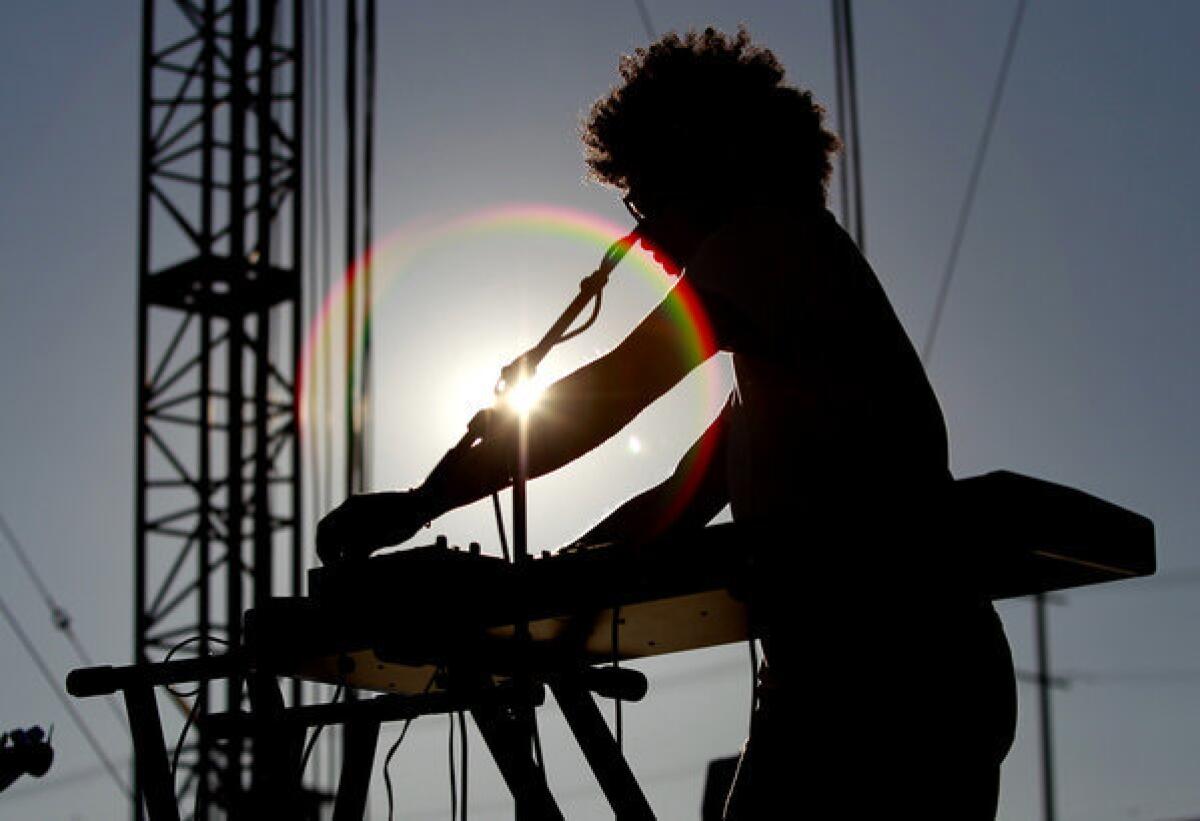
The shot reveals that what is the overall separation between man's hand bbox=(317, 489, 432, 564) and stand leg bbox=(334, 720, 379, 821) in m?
0.39

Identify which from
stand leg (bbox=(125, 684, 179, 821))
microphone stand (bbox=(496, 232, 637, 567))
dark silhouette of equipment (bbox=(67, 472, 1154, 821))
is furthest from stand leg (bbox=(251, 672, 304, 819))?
microphone stand (bbox=(496, 232, 637, 567))

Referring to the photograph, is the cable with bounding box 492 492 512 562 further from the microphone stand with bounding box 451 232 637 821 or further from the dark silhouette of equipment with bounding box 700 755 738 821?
the dark silhouette of equipment with bounding box 700 755 738 821

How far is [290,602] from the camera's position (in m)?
2.44

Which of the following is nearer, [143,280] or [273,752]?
[273,752]

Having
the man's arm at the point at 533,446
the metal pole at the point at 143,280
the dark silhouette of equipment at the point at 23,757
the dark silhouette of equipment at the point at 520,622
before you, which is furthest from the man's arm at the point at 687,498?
the metal pole at the point at 143,280

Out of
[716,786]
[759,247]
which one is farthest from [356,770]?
[759,247]

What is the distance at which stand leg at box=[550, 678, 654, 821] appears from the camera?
8.32 feet

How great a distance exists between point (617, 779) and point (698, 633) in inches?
10.7

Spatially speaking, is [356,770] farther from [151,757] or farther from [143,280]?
[143,280]

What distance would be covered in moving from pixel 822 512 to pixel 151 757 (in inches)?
44.3

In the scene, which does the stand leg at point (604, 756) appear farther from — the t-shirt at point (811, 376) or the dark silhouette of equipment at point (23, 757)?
the dark silhouette of equipment at point (23, 757)

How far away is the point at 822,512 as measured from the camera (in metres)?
2.11

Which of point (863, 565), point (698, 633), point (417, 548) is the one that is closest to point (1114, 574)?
point (863, 565)

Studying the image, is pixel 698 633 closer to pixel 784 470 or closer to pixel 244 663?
pixel 784 470
